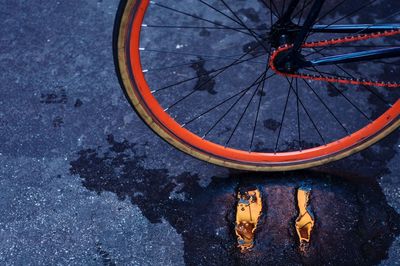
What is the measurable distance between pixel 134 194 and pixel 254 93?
102cm

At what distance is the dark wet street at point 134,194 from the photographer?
259 centimetres

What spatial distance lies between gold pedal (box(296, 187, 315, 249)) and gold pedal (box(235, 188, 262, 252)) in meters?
0.22

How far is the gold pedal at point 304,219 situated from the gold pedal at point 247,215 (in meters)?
0.22

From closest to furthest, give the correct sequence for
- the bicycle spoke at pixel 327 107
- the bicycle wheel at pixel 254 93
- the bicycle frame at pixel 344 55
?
the bicycle frame at pixel 344 55 < the bicycle wheel at pixel 254 93 < the bicycle spoke at pixel 327 107

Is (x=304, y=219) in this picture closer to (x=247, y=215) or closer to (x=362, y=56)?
(x=247, y=215)

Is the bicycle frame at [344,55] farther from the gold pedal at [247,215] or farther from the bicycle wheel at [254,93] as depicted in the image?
the gold pedal at [247,215]

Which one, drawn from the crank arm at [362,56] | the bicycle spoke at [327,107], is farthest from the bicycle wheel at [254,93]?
the crank arm at [362,56]

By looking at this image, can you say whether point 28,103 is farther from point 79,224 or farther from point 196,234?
point 196,234

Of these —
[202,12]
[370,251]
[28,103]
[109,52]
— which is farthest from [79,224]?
[202,12]

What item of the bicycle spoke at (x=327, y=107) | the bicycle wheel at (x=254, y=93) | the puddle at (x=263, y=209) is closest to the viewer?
the puddle at (x=263, y=209)

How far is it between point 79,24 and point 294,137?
1.81m

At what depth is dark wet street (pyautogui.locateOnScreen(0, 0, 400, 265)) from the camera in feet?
8.50

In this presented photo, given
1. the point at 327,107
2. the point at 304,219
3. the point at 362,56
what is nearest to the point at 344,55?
the point at 362,56

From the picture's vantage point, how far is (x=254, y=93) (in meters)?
3.17
